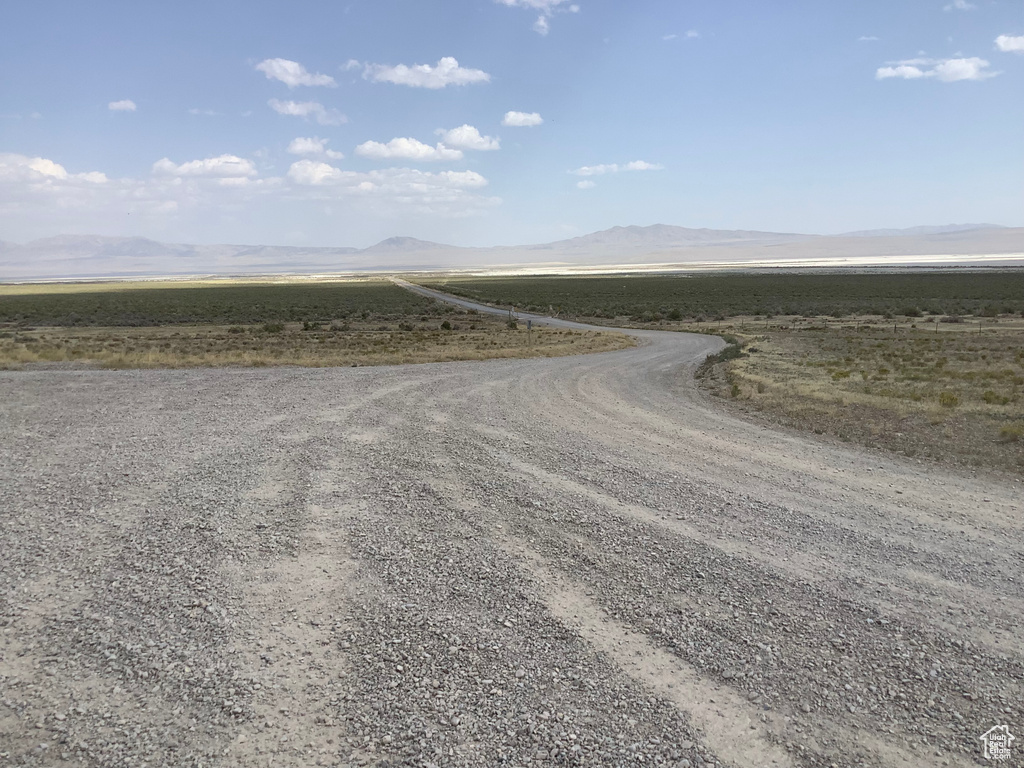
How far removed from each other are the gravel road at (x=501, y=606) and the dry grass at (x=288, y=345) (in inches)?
490

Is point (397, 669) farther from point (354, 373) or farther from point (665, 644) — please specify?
point (354, 373)

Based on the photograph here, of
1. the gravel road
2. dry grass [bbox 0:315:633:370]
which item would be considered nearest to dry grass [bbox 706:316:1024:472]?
the gravel road

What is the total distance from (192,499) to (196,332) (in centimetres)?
3500

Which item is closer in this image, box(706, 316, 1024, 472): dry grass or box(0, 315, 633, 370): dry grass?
box(706, 316, 1024, 472): dry grass

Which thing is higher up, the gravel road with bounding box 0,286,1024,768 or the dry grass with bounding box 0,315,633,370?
the dry grass with bounding box 0,315,633,370

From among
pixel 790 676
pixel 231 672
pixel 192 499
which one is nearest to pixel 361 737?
pixel 231 672

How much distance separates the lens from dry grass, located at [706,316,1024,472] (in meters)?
10.3

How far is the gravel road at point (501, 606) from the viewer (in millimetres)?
3594

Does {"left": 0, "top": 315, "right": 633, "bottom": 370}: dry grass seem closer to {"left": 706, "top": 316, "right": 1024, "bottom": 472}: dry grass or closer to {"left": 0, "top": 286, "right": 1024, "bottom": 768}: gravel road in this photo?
{"left": 706, "top": 316, "right": 1024, "bottom": 472}: dry grass

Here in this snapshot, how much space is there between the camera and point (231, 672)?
4.12m

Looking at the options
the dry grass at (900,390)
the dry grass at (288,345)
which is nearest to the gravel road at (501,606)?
the dry grass at (900,390)

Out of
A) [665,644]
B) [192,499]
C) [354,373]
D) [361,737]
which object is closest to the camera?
[361,737]

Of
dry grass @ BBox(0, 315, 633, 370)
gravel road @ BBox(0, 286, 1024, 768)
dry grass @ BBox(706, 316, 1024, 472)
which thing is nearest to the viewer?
gravel road @ BBox(0, 286, 1024, 768)

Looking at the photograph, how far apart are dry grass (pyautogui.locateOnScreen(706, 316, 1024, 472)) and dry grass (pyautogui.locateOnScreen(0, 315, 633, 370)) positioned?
9.06 metres
